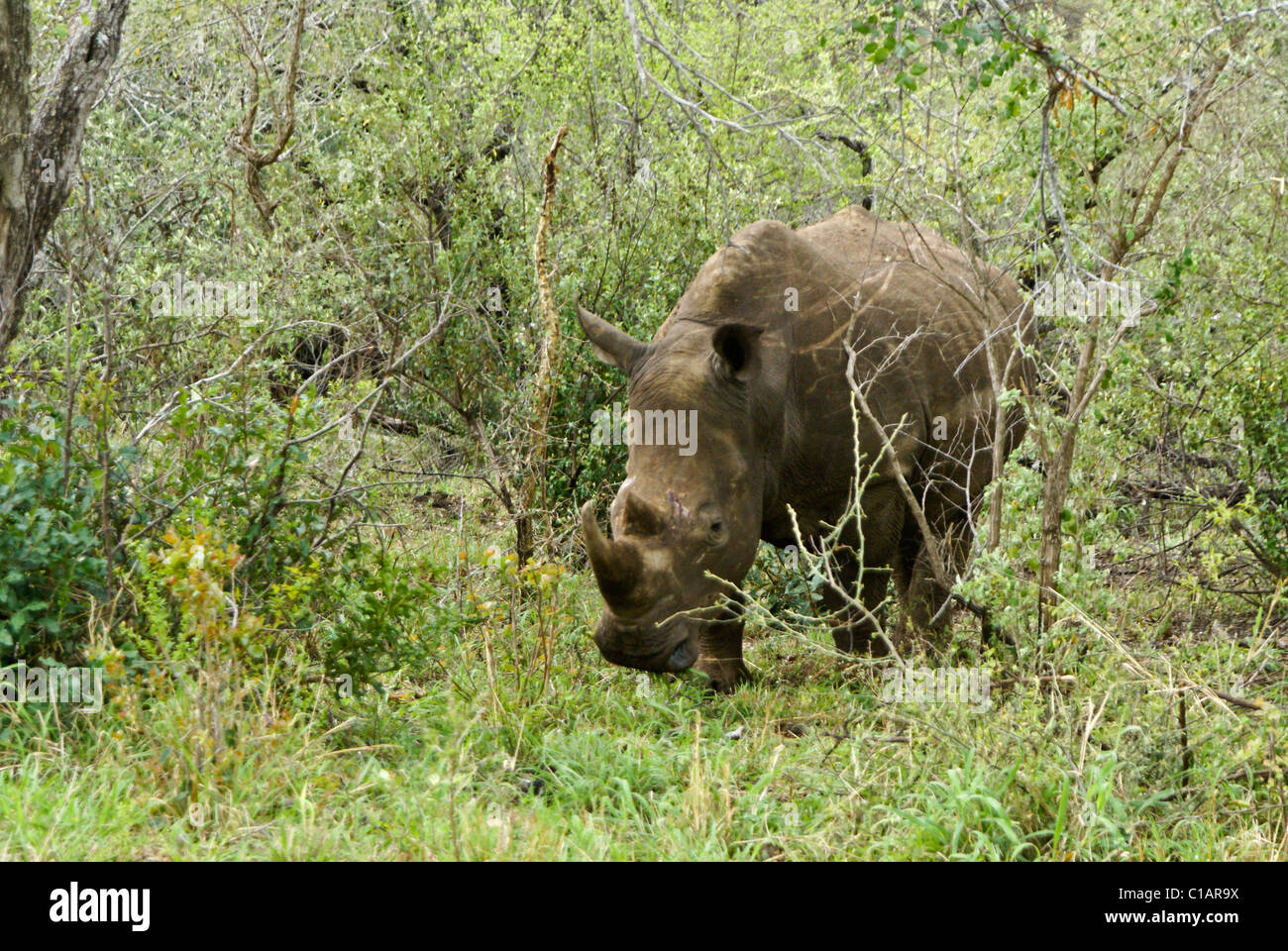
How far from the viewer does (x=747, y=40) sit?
14320mm

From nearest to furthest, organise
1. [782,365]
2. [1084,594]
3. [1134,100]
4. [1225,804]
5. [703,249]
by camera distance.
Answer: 1. [1225,804]
2. [1084,594]
3. [1134,100]
4. [782,365]
5. [703,249]

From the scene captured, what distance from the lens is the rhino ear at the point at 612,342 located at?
6.48 metres

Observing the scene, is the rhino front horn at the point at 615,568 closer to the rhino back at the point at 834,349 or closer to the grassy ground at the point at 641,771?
the grassy ground at the point at 641,771

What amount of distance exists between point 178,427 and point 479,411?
9.85ft

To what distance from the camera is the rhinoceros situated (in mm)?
5793

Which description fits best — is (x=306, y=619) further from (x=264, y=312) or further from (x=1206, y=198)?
(x=1206, y=198)

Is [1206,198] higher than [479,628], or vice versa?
[1206,198]

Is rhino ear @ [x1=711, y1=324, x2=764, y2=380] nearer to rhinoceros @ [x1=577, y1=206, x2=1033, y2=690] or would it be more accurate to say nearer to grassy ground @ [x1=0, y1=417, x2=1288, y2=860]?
rhinoceros @ [x1=577, y1=206, x2=1033, y2=690]

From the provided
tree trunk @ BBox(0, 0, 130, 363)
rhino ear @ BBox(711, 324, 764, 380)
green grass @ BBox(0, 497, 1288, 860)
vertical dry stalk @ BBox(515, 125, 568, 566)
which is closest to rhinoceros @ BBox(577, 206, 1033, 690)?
rhino ear @ BBox(711, 324, 764, 380)

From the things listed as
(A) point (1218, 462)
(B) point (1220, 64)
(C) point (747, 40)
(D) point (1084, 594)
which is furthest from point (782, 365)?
(C) point (747, 40)

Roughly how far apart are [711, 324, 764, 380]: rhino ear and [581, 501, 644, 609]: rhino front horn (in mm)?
1054

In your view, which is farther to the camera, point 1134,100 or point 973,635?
point 973,635

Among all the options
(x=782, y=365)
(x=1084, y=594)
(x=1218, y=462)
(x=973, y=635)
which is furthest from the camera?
(x=1218, y=462)

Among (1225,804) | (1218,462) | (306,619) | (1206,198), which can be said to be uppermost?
(1206,198)
